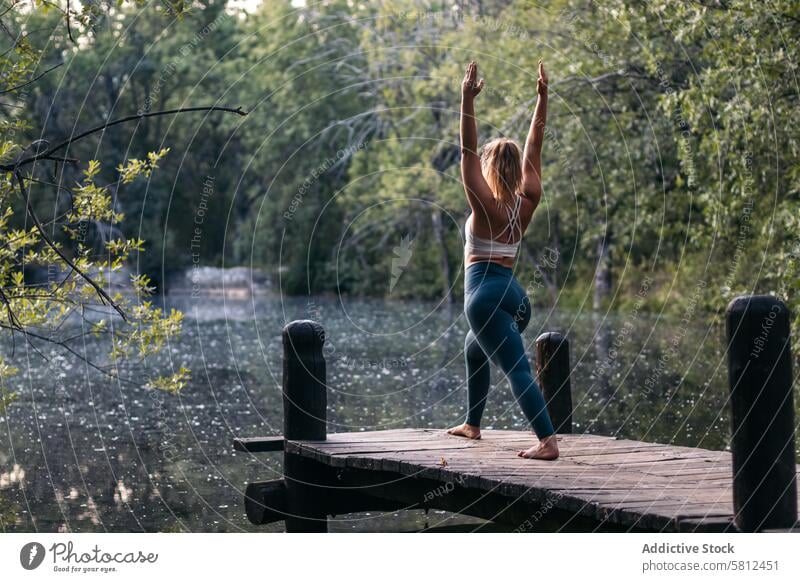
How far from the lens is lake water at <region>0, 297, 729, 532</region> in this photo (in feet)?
40.0

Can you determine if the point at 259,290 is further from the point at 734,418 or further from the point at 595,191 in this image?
the point at 734,418

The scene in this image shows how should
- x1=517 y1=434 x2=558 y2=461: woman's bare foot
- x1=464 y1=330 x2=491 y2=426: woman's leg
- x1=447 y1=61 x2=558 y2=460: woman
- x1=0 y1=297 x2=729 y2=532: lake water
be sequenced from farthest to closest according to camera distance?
x1=0 y1=297 x2=729 y2=532: lake water → x1=464 y1=330 x2=491 y2=426: woman's leg → x1=517 y1=434 x2=558 y2=461: woman's bare foot → x1=447 y1=61 x2=558 y2=460: woman

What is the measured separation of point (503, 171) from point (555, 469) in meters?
2.04

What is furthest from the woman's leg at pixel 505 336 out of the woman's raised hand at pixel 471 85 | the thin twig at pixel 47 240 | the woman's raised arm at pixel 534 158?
the thin twig at pixel 47 240

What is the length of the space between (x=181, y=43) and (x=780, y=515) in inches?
2054

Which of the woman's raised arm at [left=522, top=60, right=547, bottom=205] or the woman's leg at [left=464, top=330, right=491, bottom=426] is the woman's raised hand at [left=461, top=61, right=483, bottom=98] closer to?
the woman's raised arm at [left=522, top=60, right=547, bottom=205]

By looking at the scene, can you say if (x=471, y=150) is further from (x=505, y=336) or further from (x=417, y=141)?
(x=417, y=141)

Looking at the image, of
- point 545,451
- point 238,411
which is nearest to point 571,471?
point 545,451

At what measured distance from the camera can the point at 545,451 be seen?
28.9 feet

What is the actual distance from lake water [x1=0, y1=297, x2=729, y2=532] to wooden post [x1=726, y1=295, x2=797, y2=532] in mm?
4646

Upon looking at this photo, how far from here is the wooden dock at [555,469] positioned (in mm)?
6645

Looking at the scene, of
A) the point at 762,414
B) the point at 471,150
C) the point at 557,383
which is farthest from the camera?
the point at 557,383

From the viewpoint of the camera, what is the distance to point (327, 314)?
137 feet

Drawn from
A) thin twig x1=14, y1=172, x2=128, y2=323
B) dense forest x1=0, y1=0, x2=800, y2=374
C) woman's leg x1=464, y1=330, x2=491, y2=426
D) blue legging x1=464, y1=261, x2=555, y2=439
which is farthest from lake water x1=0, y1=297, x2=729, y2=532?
thin twig x1=14, y1=172, x2=128, y2=323
